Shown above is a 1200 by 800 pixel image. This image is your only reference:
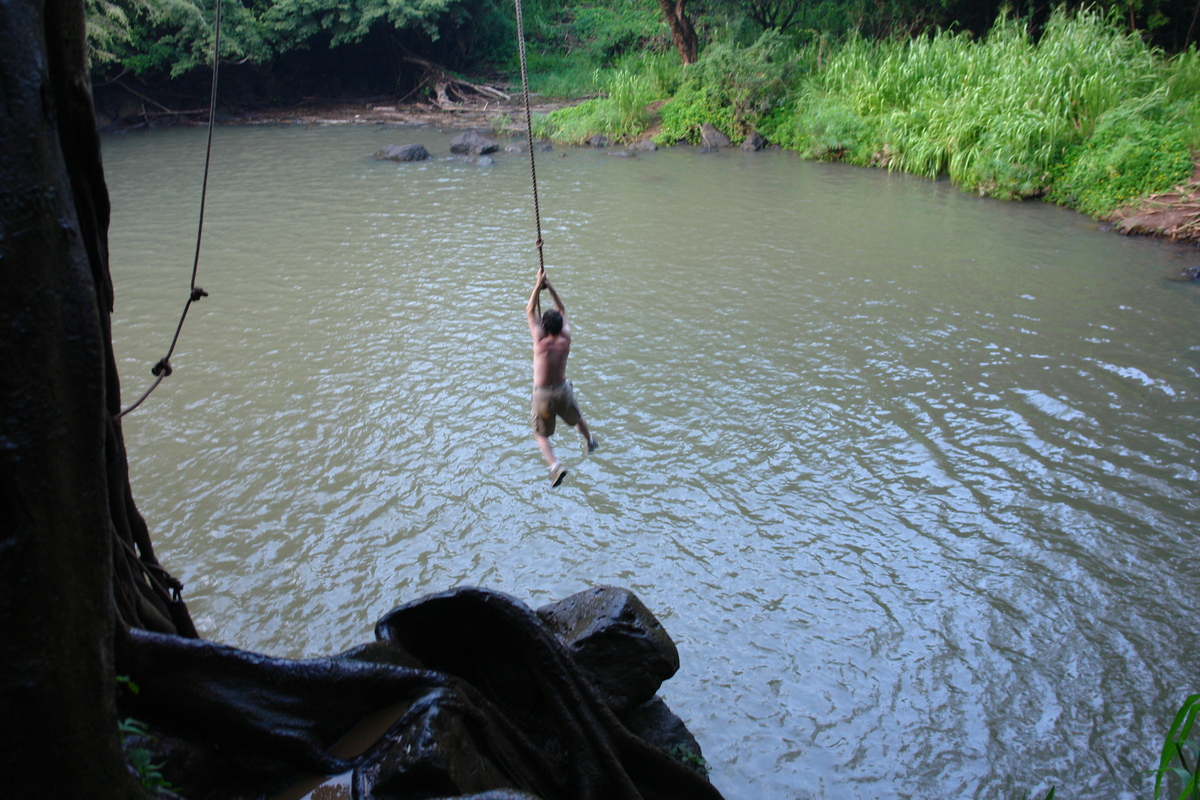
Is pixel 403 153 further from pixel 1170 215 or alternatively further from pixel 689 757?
pixel 689 757

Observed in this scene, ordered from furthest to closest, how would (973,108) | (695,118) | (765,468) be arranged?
(695,118), (973,108), (765,468)

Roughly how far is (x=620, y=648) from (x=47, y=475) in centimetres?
263

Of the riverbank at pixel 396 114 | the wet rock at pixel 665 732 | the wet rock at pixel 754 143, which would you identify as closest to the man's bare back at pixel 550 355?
the wet rock at pixel 665 732

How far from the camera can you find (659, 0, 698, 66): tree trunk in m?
22.6

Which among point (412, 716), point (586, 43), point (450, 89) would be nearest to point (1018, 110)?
point (412, 716)

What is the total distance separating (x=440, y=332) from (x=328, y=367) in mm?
1407

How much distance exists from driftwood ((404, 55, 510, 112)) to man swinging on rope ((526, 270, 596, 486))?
22.1 m

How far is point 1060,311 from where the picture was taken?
945 cm

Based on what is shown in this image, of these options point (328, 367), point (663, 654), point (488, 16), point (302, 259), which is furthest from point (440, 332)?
point (488, 16)

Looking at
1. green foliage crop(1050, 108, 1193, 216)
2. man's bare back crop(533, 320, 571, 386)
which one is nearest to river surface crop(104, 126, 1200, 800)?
green foliage crop(1050, 108, 1193, 216)

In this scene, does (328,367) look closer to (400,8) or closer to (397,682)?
(397,682)

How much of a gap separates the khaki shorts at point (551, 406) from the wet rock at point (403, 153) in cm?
1468

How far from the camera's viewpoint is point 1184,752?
12.7ft

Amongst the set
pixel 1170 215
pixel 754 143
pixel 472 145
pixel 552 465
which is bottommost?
pixel 552 465
